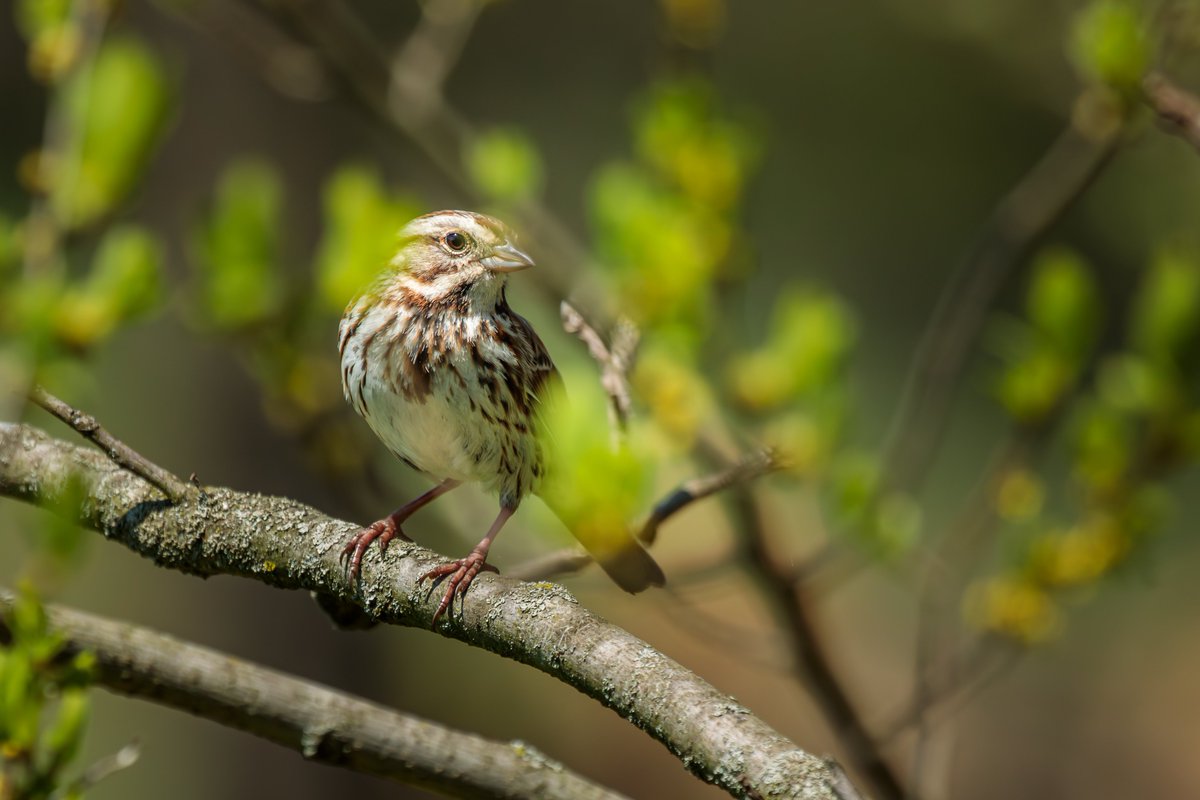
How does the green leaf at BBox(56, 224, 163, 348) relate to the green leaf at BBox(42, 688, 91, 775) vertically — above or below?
below

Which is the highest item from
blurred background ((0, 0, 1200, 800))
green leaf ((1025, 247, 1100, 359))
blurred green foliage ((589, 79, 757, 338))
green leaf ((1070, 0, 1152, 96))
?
green leaf ((1070, 0, 1152, 96))

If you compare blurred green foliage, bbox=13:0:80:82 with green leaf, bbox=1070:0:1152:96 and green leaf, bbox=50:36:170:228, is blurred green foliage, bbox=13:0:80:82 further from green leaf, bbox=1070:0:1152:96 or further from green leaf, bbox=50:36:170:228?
green leaf, bbox=1070:0:1152:96

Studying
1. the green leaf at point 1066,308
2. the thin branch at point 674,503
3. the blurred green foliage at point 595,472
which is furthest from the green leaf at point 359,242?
the green leaf at point 1066,308

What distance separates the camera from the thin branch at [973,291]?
315cm

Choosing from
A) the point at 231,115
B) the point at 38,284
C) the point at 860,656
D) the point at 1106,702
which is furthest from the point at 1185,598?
the point at 38,284

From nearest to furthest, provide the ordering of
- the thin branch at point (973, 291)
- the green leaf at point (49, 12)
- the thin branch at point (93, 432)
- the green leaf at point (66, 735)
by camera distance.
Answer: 1. the green leaf at point (66, 735)
2. the thin branch at point (93, 432)
3. the green leaf at point (49, 12)
4. the thin branch at point (973, 291)

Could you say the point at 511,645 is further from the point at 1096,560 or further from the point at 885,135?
the point at 885,135

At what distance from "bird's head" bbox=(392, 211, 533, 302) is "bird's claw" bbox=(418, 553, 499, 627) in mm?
900

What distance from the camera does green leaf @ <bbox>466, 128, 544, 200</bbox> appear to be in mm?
2982

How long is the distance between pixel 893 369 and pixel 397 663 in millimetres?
4989

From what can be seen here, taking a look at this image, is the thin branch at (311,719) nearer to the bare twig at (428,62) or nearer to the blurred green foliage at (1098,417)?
the blurred green foliage at (1098,417)

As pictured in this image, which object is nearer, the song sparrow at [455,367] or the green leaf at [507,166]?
the song sparrow at [455,367]

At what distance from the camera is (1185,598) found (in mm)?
8742

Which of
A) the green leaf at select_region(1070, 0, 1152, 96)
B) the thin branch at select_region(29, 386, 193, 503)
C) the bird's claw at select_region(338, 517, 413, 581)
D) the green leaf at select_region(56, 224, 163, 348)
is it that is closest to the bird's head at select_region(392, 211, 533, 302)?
the green leaf at select_region(56, 224, 163, 348)
